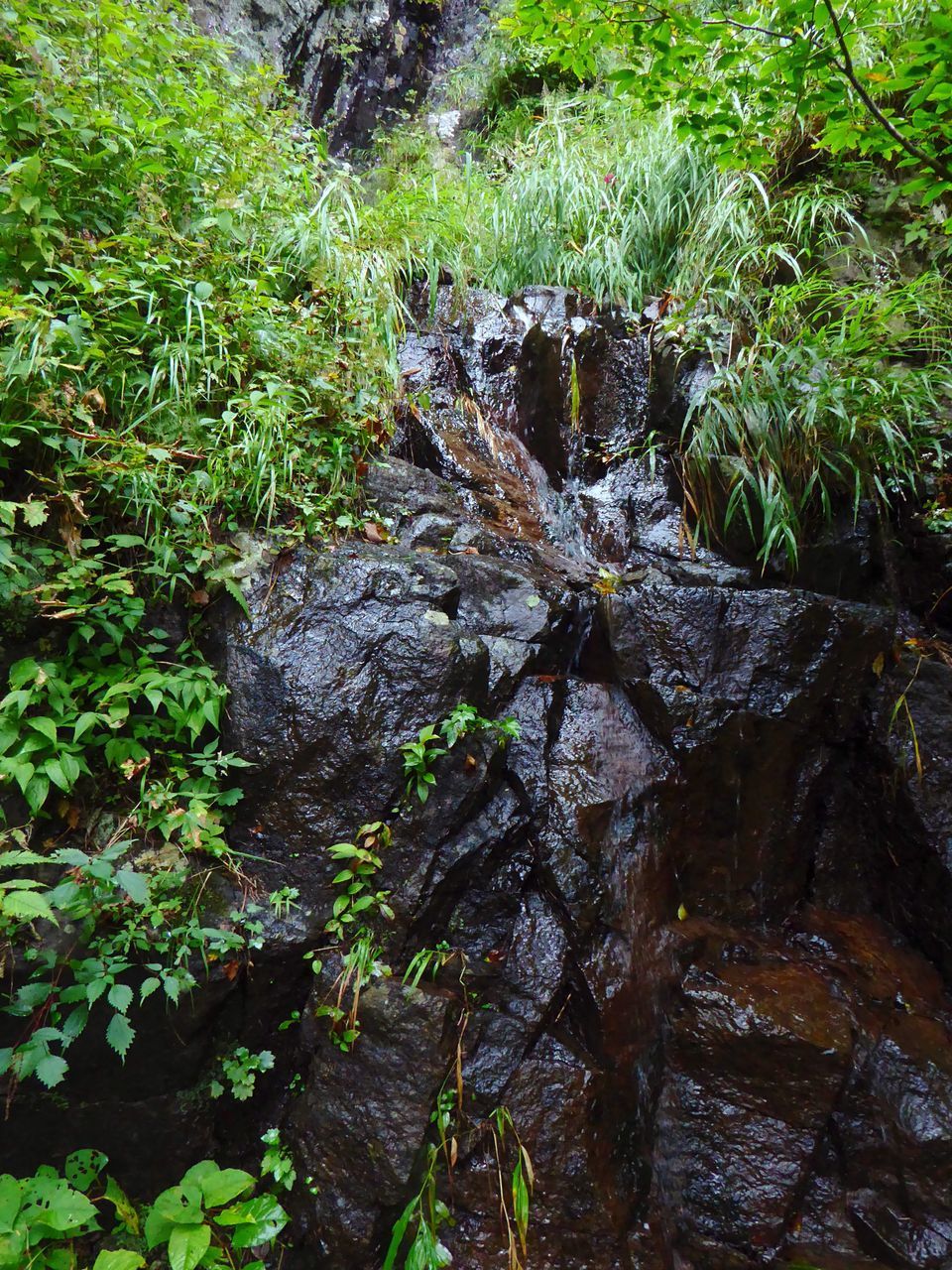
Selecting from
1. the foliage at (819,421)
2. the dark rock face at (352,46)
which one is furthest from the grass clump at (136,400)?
the dark rock face at (352,46)

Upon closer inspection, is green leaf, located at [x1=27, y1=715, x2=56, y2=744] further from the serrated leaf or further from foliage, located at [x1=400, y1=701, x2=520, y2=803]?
foliage, located at [x1=400, y1=701, x2=520, y2=803]

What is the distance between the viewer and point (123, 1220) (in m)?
2.21

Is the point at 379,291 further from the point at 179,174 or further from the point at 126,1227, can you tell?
the point at 126,1227

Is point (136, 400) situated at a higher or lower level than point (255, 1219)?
higher

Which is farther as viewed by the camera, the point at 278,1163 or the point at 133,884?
the point at 278,1163

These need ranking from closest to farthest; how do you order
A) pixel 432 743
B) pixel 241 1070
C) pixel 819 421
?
pixel 241 1070 < pixel 432 743 < pixel 819 421

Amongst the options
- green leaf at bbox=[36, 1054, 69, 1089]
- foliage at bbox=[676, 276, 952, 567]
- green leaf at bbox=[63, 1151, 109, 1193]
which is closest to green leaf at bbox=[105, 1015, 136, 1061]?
green leaf at bbox=[36, 1054, 69, 1089]

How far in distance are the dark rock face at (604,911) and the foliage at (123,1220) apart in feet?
0.49

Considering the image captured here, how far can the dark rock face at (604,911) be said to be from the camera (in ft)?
8.06

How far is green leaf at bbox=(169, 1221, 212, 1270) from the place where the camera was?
192 cm

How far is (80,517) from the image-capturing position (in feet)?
9.04

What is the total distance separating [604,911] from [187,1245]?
185cm

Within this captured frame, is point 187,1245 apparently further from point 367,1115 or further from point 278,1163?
point 367,1115

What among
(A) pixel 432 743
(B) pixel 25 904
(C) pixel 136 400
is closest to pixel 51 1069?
(B) pixel 25 904
